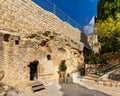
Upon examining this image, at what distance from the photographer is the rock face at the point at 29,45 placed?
1170 cm

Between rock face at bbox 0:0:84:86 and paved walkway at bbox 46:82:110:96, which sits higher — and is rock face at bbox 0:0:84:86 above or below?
above

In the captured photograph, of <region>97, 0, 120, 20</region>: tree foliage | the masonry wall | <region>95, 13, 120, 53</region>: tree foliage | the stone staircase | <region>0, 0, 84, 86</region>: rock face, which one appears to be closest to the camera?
<region>0, 0, 84, 86</region>: rock face

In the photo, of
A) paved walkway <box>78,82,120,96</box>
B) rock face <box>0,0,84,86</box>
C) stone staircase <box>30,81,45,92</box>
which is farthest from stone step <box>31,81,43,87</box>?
paved walkway <box>78,82,120,96</box>

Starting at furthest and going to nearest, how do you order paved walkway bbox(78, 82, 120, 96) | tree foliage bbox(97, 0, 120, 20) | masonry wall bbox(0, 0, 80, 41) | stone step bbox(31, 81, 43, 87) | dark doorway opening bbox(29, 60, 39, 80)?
tree foliage bbox(97, 0, 120, 20)
dark doorway opening bbox(29, 60, 39, 80)
paved walkway bbox(78, 82, 120, 96)
masonry wall bbox(0, 0, 80, 41)
stone step bbox(31, 81, 43, 87)

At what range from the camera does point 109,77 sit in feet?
54.7

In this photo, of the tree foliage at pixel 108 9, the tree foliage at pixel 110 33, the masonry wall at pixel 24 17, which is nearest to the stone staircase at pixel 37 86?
the masonry wall at pixel 24 17

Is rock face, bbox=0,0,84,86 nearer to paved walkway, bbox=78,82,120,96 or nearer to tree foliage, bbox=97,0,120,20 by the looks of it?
paved walkway, bbox=78,82,120,96

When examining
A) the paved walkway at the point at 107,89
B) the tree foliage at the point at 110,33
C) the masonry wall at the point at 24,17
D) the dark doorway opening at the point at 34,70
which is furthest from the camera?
the tree foliage at the point at 110,33

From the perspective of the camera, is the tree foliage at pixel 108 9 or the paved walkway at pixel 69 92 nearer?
the paved walkway at pixel 69 92

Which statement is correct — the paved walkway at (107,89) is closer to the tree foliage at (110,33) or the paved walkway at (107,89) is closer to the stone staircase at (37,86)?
the stone staircase at (37,86)

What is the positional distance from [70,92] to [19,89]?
3.13 meters

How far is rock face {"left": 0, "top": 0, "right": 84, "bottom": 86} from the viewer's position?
38.4ft

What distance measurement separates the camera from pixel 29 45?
13.2 metres

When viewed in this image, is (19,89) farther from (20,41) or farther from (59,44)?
(59,44)
